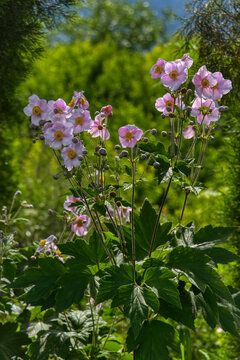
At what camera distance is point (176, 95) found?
215 centimetres

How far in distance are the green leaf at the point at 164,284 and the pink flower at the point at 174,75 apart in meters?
0.76

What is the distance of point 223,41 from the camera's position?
3080 mm

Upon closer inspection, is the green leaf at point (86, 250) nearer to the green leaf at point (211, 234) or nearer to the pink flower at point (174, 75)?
the green leaf at point (211, 234)

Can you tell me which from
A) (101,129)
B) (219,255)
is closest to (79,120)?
(101,129)

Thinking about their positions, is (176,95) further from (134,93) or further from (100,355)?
(134,93)

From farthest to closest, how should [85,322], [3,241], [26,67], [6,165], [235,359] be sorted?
[6,165], [26,67], [235,359], [85,322], [3,241]

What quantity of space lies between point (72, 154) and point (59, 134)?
0.10 meters

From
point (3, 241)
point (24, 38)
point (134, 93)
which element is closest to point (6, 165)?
point (24, 38)

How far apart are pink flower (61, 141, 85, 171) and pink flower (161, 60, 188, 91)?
45cm

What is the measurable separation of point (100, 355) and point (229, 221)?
4.47 feet

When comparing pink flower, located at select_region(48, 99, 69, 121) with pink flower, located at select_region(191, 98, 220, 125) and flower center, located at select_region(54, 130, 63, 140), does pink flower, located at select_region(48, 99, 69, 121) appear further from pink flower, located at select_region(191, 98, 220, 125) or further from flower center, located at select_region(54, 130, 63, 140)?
pink flower, located at select_region(191, 98, 220, 125)

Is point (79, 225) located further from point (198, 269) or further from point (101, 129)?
point (198, 269)

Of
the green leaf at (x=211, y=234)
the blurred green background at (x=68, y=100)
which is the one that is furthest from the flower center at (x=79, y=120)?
the green leaf at (x=211, y=234)

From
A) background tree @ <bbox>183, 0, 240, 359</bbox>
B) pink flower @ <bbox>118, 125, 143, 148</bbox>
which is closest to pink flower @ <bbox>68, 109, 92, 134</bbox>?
pink flower @ <bbox>118, 125, 143, 148</bbox>
